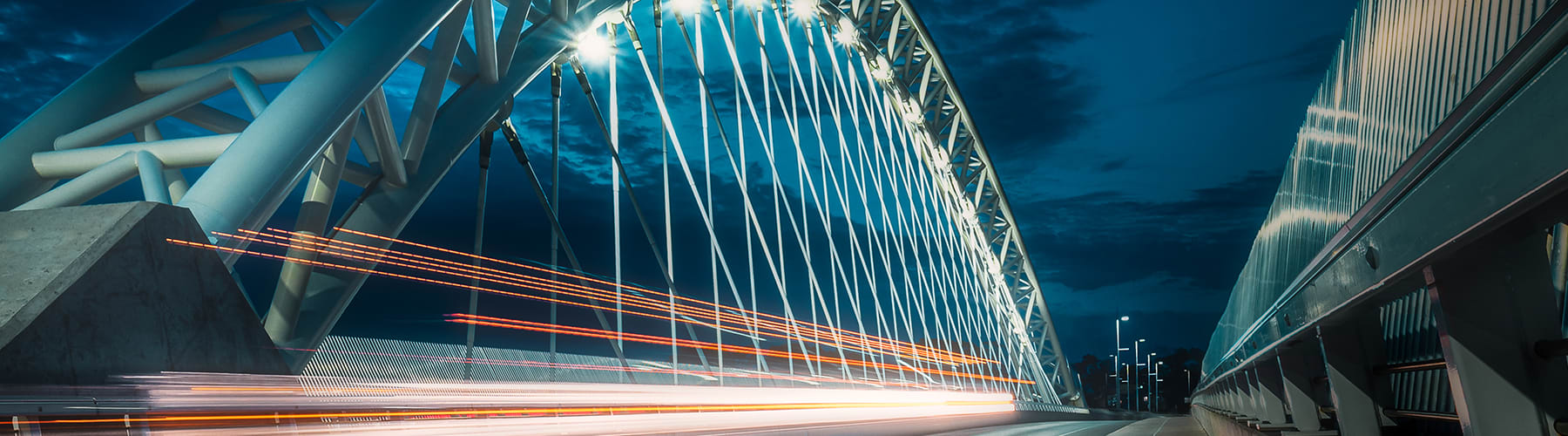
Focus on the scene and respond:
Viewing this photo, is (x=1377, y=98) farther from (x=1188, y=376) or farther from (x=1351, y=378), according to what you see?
(x=1188, y=376)

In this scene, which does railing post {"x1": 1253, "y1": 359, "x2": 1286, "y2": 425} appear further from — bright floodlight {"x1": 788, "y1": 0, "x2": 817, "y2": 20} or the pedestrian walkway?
bright floodlight {"x1": 788, "y1": 0, "x2": 817, "y2": 20}

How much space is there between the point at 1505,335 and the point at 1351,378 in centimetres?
222

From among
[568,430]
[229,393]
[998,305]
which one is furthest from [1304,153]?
[998,305]

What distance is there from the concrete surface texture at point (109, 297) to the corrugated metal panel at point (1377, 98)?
201 inches

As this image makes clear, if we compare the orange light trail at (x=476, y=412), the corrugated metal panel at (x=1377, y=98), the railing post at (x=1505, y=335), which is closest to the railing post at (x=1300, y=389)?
the corrugated metal panel at (x=1377, y=98)

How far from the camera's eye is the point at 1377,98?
13.2 feet

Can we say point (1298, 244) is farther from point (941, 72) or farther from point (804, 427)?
point (941, 72)

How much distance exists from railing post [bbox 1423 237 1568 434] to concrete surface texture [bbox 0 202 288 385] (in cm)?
511

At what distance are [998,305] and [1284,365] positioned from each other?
95.5 ft

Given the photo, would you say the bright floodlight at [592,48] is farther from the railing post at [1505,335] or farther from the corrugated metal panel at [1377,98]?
the railing post at [1505,335]

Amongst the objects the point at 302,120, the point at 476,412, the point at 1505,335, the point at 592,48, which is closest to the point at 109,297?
the point at 302,120

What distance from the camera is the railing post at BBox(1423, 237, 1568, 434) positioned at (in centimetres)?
307

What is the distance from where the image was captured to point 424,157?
9.71 m

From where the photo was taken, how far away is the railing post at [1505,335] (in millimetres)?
3074
